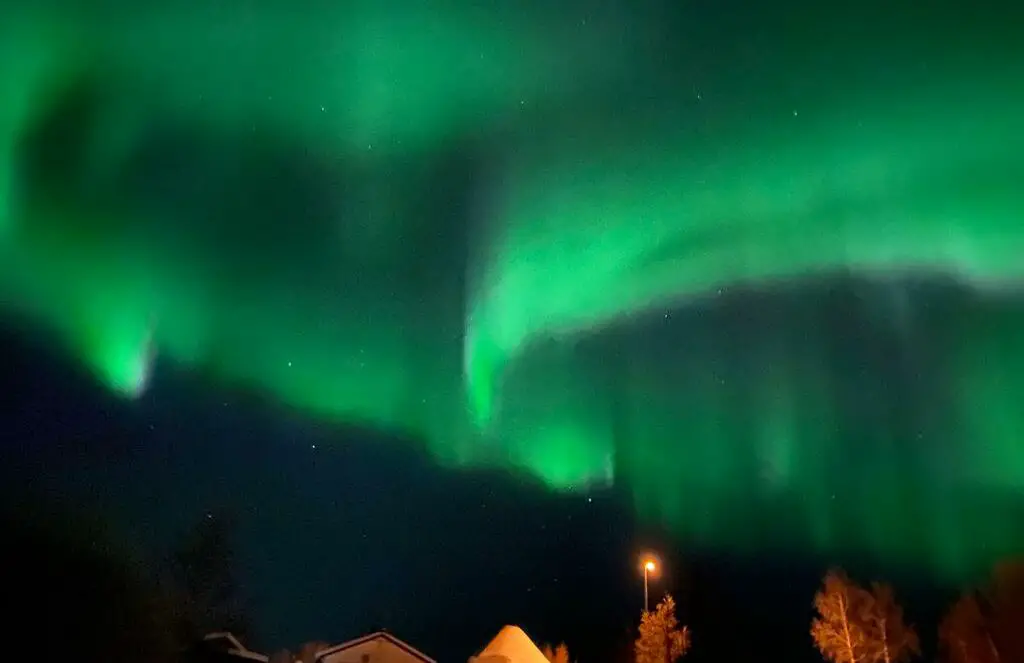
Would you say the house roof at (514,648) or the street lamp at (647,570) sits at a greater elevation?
the street lamp at (647,570)

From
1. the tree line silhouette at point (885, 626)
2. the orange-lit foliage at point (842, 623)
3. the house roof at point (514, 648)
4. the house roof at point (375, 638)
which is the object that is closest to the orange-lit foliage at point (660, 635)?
the tree line silhouette at point (885, 626)

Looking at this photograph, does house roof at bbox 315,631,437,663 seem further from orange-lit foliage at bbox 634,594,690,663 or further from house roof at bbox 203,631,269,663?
orange-lit foliage at bbox 634,594,690,663

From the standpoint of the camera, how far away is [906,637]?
2020cm

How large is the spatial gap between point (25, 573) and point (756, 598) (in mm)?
18234

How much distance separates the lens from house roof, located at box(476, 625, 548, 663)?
2011 centimetres

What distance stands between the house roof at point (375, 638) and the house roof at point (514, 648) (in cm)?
171

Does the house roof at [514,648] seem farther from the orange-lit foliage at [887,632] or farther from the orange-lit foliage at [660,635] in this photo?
the orange-lit foliage at [887,632]

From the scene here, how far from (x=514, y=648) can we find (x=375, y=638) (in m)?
3.02

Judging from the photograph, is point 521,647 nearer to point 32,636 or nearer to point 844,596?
point 844,596

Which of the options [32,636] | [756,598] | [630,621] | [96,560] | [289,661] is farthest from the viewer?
[756,598]

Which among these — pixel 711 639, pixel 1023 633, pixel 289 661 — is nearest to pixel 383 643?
pixel 289 661

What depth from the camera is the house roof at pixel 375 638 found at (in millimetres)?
20125

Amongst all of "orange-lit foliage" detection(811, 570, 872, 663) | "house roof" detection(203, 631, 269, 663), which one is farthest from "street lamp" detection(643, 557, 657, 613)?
"house roof" detection(203, 631, 269, 663)

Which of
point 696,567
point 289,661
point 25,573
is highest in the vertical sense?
point 696,567
